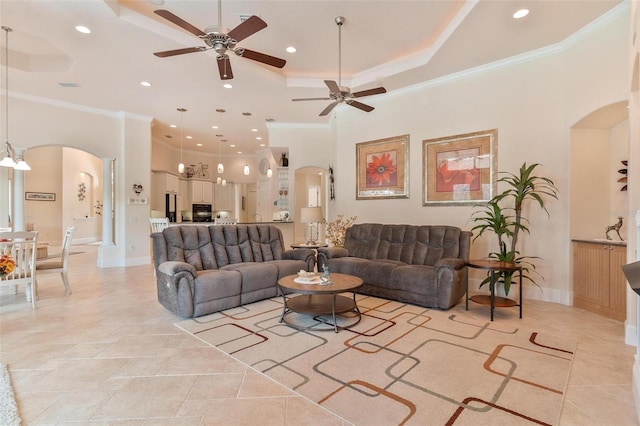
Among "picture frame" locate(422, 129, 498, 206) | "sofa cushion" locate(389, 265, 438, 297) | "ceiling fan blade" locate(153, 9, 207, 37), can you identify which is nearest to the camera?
"ceiling fan blade" locate(153, 9, 207, 37)

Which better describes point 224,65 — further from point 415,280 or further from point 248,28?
point 415,280

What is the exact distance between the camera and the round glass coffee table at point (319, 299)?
10.1 feet

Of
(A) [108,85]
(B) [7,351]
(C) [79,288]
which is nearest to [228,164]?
(A) [108,85]

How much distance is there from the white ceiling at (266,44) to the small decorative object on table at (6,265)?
2706mm

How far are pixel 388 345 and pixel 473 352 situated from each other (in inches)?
27.9

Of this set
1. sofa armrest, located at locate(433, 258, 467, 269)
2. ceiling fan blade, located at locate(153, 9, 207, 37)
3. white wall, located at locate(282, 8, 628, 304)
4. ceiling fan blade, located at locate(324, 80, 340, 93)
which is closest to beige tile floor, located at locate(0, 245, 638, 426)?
sofa armrest, located at locate(433, 258, 467, 269)

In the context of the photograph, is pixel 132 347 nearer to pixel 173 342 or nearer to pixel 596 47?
pixel 173 342

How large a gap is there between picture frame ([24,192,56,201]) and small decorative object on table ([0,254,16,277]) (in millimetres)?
7971

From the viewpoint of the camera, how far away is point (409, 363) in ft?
7.98

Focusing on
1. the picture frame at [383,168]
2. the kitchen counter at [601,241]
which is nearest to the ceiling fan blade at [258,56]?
the picture frame at [383,168]

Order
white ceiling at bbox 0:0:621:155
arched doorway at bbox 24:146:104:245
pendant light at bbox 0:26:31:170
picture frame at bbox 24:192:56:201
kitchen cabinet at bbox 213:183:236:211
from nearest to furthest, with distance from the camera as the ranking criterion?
1. white ceiling at bbox 0:0:621:155
2. pendant light at bbox 0:26:31:170
3. picture frame at bbox 24:192:56:201
4. arched doorway at bbox 24:146:104:245
5. kitchen cabinet at bbox 213:183:236:211

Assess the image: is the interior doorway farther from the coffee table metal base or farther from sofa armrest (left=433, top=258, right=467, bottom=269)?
sofa armrest (left=433, top=258, right=467, bottom=269)

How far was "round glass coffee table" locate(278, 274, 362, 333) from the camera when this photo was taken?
3.07m

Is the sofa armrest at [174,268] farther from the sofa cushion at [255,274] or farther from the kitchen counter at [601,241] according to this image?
the kitchen counter at [601,241]
